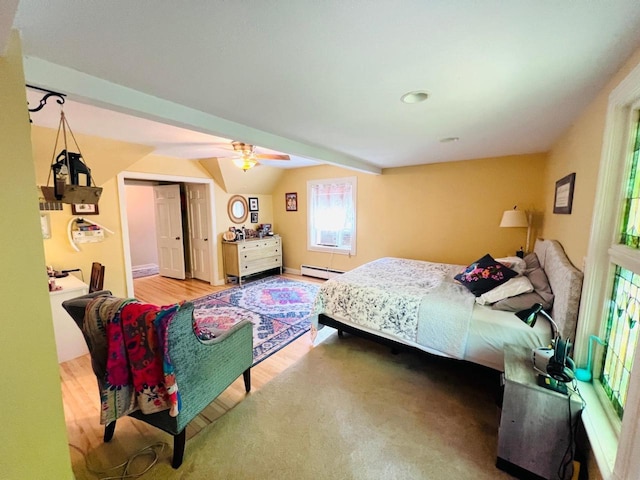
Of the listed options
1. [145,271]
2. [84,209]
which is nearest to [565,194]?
[84,209]

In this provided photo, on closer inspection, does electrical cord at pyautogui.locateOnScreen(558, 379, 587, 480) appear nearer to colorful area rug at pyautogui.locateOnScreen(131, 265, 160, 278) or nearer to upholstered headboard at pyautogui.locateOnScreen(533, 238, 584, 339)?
upholstered headboard at pyautogui.locateOnScreen(533, 238, 584, 339)

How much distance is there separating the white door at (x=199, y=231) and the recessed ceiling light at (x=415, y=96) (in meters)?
4.21

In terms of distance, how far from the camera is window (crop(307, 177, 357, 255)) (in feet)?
16.4

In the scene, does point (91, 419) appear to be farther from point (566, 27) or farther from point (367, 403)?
point (566, 27)

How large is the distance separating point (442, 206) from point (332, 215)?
204cm

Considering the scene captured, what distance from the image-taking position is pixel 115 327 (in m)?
1.36

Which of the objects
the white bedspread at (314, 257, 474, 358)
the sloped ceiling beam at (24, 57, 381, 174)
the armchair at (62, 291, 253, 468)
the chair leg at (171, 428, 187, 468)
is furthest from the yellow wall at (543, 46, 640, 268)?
the chair leg at (171, 428, 187, 468)

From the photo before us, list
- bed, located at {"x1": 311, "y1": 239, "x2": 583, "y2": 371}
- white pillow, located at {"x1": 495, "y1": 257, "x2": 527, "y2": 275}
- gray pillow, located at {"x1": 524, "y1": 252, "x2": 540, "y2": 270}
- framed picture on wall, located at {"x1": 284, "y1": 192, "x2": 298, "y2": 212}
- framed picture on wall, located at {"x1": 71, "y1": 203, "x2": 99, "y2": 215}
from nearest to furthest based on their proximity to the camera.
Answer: bed, located at {"x1": 311, "y1": 239, "x2": 583, "y2": 371} → white pillow, located at {"x1": 495, "y1": 257, "x2": 527, "y2": 275} → gray pillow, located at {"x1": 524, "y1": 252, "x2": 540, "y2": 270} → framed picture on wall, located at {"x1": 71, "y1": 203, "x2": 99, "y2": 215} → framed picture on wall, located at {"x1": 284, "y1": 192, "x2": 298, "y2": 212}

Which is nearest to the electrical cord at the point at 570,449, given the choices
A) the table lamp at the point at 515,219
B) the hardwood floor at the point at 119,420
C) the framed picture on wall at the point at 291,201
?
the hardwood floor at the point at 119,420

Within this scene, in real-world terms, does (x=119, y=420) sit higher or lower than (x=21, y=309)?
lower

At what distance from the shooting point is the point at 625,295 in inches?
50.0

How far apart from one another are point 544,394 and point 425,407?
2.83 feet

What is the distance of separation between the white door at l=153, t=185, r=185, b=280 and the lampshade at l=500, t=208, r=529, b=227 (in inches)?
218

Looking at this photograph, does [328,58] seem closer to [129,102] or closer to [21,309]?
[129,102]
